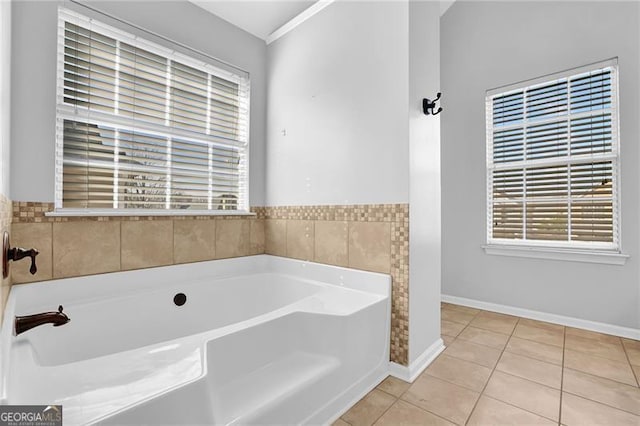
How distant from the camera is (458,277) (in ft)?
10.7

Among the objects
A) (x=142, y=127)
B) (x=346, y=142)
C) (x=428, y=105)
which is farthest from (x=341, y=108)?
(x=142, y=127)

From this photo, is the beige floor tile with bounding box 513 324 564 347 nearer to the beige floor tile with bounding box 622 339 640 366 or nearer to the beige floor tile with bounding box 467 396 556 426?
the beige floor tile with bounding box 622 339 640 366

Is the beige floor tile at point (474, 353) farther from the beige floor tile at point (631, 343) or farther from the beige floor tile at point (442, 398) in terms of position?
the beige floor tile at point (631, 343)

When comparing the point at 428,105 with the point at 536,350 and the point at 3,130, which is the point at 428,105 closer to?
the point at 536,350

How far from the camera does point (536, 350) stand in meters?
2.15

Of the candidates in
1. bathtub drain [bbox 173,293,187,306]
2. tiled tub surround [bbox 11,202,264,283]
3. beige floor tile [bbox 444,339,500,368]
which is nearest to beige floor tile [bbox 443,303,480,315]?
beige floor tile [bbox 444,339,500,368]

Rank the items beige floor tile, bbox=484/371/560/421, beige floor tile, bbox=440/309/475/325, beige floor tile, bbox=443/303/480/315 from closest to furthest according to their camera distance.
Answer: beige floor tile, bbox=484/371/560/421 < beige floor tile, bbox=440/309/475/325 < beige floor tile, bbox=443/303/480/315

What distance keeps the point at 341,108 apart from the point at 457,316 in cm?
223

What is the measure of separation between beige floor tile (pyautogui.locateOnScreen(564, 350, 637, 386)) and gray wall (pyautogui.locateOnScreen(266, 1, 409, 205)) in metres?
1.59

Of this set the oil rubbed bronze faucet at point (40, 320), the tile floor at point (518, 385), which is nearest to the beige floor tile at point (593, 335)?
the tile floor at point (518, 385)

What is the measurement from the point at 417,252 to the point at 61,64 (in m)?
2.37

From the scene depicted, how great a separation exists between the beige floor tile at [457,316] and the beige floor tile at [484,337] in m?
0.20

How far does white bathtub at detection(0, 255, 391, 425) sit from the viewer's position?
847mm

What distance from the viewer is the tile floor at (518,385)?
144cm
